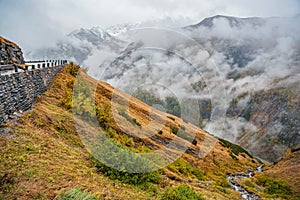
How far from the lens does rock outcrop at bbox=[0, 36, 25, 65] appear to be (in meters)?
23.8

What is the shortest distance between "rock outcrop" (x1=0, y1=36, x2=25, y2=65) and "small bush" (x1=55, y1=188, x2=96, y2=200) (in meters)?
19.1

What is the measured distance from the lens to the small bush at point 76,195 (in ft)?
31.6

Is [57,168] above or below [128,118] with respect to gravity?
below

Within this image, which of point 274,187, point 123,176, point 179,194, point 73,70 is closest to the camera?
point 179,194

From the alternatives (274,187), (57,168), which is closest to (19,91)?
(57,168)

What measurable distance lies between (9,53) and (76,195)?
22993 millimetres

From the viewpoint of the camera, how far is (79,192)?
1009 cm

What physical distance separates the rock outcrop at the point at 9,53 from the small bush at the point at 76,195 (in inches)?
752

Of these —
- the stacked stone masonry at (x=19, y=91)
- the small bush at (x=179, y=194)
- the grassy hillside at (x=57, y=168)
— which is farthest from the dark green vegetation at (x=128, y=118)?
the small bush at (x=179, y=194)

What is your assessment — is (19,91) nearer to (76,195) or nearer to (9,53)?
(9,53)

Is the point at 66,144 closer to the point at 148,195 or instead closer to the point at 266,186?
the point at 148,195

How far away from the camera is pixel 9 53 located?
25641 millimetres

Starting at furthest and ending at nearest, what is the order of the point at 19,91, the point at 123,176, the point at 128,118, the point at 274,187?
the point at 274,187 → the point at 128,118 → the point at 19,91 → the point at 123,176

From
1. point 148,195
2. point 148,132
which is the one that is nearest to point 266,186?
point 148,132
